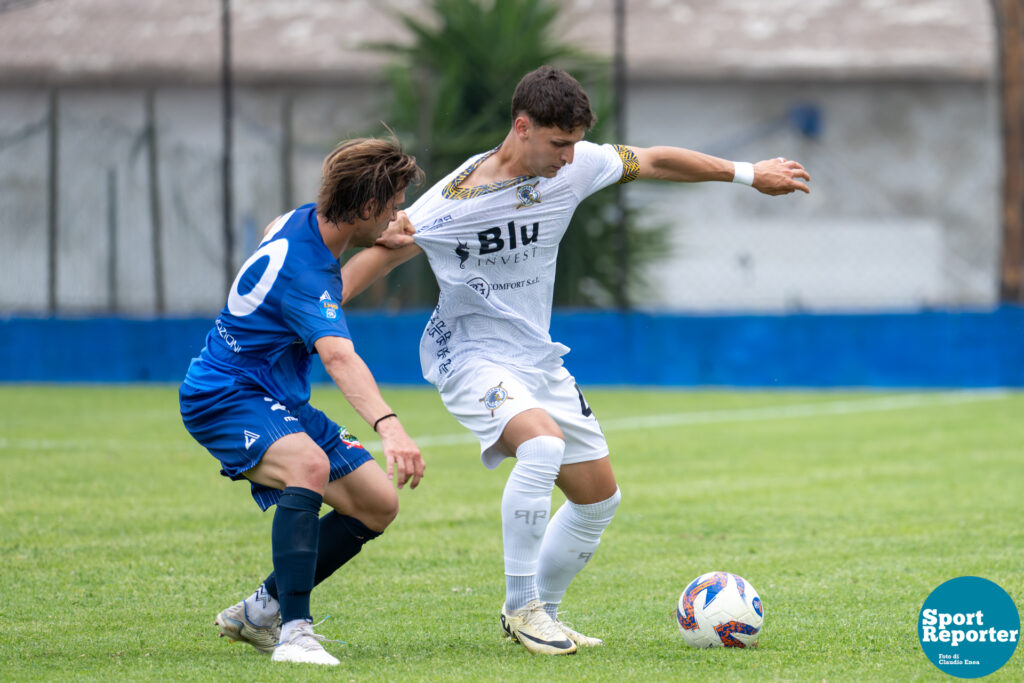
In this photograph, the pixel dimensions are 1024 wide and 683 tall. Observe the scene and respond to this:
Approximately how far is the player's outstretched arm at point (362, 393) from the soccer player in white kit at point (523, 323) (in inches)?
25.5

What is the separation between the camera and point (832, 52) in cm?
2881

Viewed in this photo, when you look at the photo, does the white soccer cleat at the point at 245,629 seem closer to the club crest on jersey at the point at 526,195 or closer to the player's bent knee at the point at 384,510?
the player's bent knee at the point at 384,510

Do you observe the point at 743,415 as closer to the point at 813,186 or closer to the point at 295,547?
the point at 295,547

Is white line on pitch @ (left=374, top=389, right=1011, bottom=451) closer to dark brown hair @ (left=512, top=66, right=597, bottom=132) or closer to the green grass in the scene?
the green grass

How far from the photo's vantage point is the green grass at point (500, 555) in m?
4.58

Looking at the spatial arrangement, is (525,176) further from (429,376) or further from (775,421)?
(775,421)

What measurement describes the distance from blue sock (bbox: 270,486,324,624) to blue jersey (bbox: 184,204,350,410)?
395 mm

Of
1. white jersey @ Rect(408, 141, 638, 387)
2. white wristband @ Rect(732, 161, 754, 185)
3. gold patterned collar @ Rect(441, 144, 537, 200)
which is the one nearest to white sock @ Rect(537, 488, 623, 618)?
white jersey @ Rect(408, 141, 638, 387)

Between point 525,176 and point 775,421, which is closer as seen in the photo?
point 525,176

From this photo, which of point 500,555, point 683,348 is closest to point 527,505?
point 500,555

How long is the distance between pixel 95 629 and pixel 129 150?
1460 centimetres

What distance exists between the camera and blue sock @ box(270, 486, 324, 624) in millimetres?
4500

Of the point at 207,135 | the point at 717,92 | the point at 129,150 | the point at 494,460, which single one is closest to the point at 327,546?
the point at 494,460

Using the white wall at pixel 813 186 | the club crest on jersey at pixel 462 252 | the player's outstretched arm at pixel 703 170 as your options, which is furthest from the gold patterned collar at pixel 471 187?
the white wall at pixel 813 186
